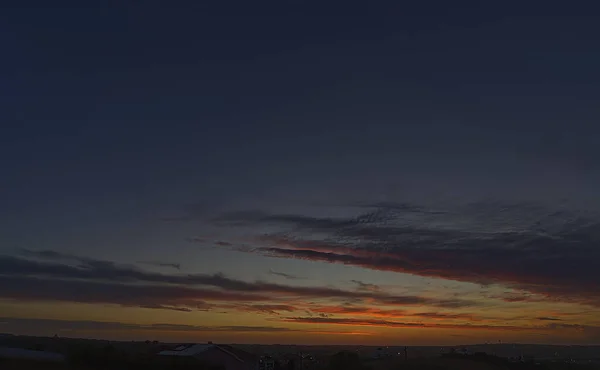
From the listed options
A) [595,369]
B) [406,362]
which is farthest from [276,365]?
[595,369]

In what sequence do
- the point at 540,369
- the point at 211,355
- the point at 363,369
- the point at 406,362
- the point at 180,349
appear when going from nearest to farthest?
1. the point at 211,355
2. the point at 180,349
3. the point at 363,369
4. the point at 540,369
5. the point at 406,362

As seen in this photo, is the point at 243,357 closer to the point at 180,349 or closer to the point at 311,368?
the point at 180,349

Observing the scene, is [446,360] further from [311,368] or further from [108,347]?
[108,347]

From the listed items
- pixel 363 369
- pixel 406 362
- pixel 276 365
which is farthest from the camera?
pixel 406 362

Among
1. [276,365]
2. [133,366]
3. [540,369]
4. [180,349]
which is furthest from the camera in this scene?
[540,369]

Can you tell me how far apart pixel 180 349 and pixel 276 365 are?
11.8 meters

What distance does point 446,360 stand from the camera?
115m

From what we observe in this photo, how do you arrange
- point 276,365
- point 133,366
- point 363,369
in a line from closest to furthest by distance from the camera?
point 133,366
point 276,365
point 363,369

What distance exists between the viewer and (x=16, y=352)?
7275cm

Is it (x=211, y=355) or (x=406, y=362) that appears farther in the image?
(x=406, y=362)

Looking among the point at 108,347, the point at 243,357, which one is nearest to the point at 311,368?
the point at 243,357

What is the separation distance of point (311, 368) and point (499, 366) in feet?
123

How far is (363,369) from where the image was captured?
81.8m

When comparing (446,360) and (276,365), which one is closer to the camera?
(276,365)
